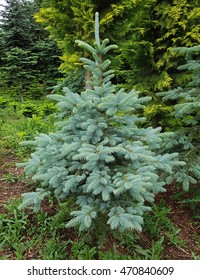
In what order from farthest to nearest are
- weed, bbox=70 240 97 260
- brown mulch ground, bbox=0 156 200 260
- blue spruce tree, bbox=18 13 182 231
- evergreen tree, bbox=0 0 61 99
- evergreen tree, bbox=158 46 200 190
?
1. evergreen tree, bbox=0 0 61 99
2. evergreen tree, bbox=158 46 200 190
3. brown mulch ground, bbox=0 156 200 260
4. weed, bbox=70 240 97 260
5. blue spruce tree, bbox=18 13 182 231

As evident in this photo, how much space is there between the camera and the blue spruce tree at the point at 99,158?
246 centimetres

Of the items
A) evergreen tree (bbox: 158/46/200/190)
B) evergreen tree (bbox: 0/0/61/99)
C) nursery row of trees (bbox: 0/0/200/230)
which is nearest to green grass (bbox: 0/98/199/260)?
nursery row of trees (bbox: 0/0/200/230)

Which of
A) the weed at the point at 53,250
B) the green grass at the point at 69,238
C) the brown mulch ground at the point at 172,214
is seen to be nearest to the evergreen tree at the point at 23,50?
the brown mulch ground at the point at 172,214

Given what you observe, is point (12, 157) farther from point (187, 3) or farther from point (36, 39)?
point (36, 39)

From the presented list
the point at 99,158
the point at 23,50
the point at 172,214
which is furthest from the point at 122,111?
the point at 23,50

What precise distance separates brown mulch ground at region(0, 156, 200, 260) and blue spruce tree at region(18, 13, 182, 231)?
32.1 inches

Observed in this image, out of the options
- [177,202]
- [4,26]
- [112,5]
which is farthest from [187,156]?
[4,26]

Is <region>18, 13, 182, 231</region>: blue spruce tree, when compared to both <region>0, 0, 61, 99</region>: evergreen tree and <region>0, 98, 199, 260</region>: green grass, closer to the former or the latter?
<region>0, 98, 199, 260</region>: green grass

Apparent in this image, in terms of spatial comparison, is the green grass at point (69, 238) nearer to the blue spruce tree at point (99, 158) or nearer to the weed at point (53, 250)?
the weed at point (53, 250)

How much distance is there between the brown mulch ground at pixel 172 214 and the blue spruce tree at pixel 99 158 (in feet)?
2.67

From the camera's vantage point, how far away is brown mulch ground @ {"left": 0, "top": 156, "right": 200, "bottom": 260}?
322 cm

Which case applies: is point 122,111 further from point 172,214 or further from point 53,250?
point 172,214

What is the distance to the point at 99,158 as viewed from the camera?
101 inches
